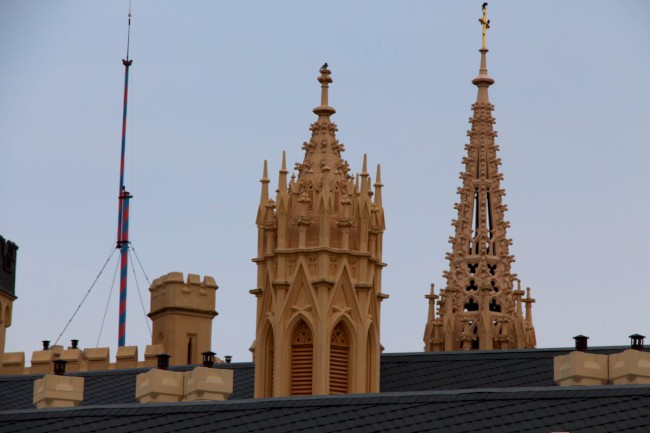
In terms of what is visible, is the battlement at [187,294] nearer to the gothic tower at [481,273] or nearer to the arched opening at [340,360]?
the gothic tower at [481,273]

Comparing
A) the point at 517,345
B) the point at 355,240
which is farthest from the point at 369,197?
the point at 517,345

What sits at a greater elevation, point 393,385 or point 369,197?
point 369,197

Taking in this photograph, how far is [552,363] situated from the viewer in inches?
2977

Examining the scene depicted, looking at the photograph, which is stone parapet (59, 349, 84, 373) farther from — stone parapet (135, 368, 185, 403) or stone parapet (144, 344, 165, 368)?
stone parapet (135, 368, 185, 403)

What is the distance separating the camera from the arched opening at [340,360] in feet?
249

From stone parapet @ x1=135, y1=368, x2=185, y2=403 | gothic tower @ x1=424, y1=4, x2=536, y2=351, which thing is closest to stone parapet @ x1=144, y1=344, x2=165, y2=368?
gothic tower @ x1=424, y1=4, x2=536, y2=351

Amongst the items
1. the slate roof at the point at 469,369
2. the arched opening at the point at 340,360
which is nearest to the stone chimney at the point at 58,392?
the arched opening at the point at 340,360

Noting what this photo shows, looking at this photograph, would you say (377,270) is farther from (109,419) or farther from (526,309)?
(526,309)

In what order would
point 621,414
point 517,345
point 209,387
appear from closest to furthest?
point 621,414 < point 209,387 < point 517,345

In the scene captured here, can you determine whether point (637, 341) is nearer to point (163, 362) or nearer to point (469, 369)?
point (469, 369)

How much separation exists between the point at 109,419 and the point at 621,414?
11352 millimetres

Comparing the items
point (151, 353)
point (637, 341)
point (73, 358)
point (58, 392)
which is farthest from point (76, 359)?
point (637, 341)

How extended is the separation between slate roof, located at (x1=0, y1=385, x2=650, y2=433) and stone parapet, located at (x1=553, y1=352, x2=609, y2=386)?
4.16m

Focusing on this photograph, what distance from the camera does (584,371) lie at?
A: 7125 centimetres
